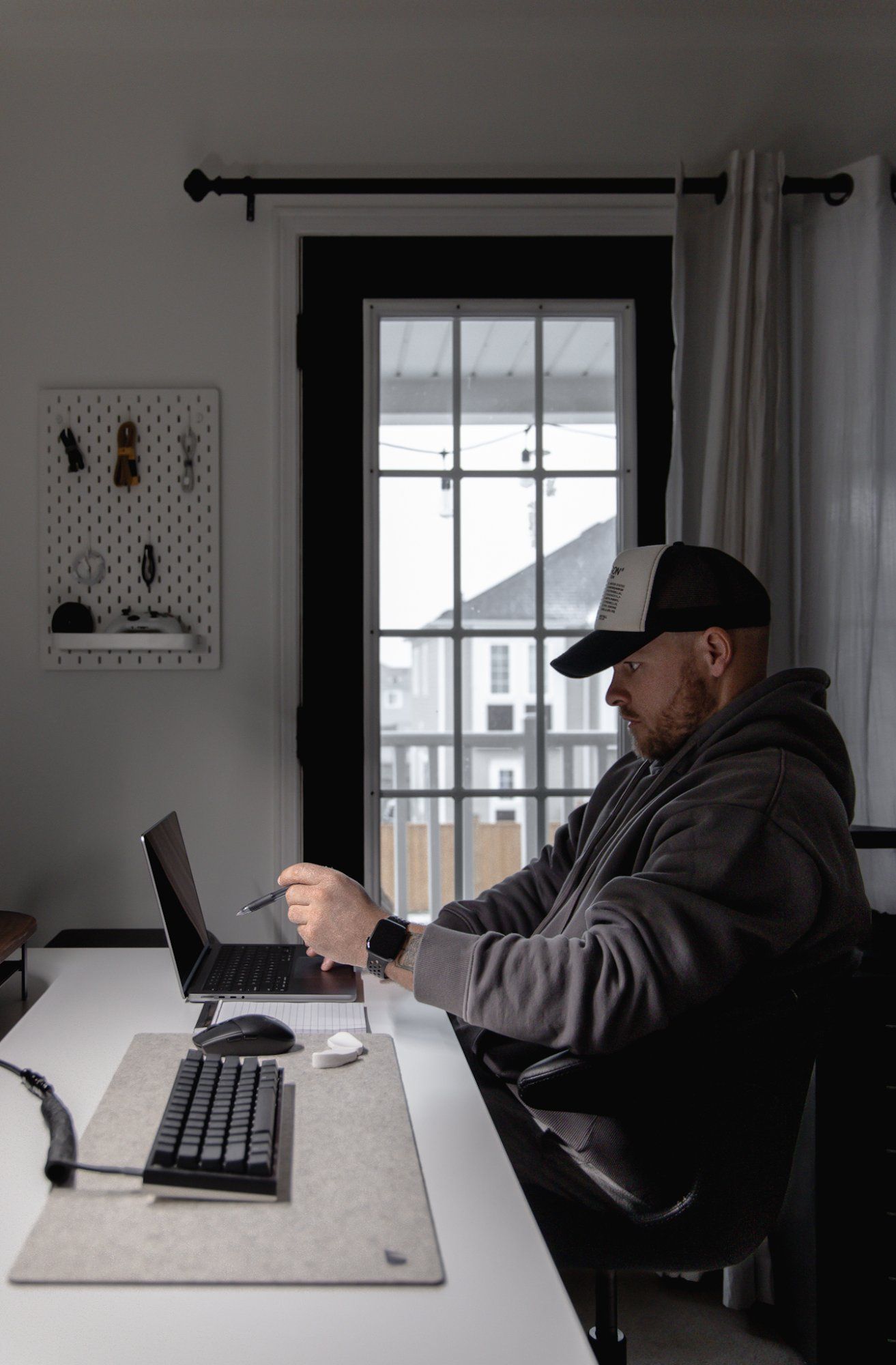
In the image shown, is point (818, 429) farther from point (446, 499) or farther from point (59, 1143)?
point (59, 1143)

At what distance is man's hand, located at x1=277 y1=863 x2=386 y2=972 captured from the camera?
143 cm

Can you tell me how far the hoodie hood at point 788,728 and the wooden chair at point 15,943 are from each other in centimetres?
115

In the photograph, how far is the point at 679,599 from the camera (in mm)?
1501

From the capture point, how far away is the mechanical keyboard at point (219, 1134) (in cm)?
94

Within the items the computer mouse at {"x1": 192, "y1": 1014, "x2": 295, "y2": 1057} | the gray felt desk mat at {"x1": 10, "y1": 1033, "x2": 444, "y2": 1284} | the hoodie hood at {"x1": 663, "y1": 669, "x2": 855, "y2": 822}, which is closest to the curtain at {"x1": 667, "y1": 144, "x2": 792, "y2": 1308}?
the hoodie hood at {"x1": 663, "y1": 669, "x2": 855, "y2": 822}

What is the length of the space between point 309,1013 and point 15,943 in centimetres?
57

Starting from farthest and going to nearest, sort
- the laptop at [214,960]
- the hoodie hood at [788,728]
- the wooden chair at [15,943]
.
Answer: the wooden chair at [15,943] → the laptop at [214,960] → the hoodie hood at [788,728]

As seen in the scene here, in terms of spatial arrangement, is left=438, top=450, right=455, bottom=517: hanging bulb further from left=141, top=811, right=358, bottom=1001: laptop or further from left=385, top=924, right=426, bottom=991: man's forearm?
left=385, top=924, right=426, bottom=991: man's forearm

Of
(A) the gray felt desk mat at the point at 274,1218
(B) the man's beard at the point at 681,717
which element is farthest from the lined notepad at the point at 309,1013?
(B) the man's beard at the point at 681,717

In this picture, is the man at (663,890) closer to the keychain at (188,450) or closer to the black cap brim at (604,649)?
the black cap brim at (604,649)

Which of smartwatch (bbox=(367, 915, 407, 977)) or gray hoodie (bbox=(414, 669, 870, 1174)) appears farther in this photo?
smartwatch (bbox=(367, 915, 407, 977))

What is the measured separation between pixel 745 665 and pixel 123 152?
194 centimetres

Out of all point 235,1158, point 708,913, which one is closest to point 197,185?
point 708,913

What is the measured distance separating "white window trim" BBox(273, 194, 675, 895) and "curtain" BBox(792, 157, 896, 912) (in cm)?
43
